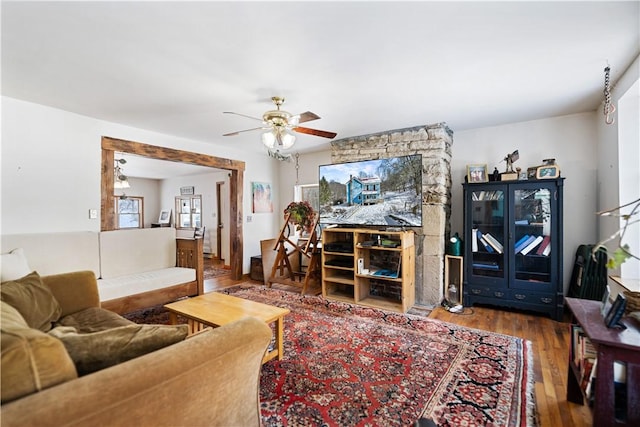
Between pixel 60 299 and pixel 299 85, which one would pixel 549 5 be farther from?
pixel 60 299

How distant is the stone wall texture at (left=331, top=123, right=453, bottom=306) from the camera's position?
3580 mm

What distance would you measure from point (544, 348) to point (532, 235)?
1.33 meters

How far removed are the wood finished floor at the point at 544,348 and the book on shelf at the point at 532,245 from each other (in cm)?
72

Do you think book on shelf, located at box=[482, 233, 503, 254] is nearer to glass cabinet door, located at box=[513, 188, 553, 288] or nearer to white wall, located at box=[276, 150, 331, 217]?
glass cabinet door, located at box=[513, 188, 553, 288]

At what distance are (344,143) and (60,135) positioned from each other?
3.44 m

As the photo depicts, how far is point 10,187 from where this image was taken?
282cm

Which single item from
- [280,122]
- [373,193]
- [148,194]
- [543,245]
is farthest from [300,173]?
[148,194]

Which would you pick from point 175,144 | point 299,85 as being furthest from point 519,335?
point 175,144

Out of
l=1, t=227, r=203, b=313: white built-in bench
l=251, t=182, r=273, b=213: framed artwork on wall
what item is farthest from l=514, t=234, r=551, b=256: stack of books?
l=251, t=182, r=273, b=213: framed artwork on wall

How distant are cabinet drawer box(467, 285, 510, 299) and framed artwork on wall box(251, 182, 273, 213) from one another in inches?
144

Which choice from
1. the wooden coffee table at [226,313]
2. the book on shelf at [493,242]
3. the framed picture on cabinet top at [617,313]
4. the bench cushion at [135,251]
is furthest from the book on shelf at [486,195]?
the bench cushion at [135,251]

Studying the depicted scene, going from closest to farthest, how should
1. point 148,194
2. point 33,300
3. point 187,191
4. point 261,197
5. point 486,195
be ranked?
point 33,300, point 486,195, point 261,197, point 187,191, point 148,194

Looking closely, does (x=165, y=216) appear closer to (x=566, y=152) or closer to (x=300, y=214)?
(x=300, y=214)

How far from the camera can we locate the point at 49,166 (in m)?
3.06
